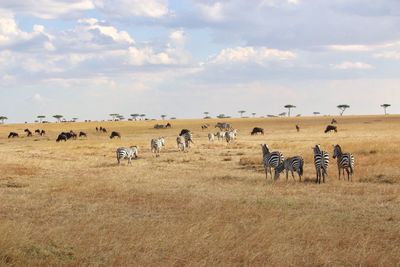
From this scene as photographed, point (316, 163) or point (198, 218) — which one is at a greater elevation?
point (316, 163)

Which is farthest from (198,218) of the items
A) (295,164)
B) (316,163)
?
(295,164)

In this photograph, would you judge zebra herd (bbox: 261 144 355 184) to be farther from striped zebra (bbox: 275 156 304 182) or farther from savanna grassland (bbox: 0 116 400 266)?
savanna grassland (bbox: 0 116 400 266)

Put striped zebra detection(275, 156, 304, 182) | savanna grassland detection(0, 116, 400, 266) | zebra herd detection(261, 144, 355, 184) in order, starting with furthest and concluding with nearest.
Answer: striped zebra detection(275, 156, 304, 182), zebra herd detection(261, 144, 355, 184), savanna grassland detection(0, 116, 400, 266)

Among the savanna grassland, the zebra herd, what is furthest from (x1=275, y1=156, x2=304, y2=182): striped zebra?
the savanna grassland

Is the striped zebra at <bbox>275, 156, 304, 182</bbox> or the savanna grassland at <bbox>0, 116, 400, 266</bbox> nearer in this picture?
the savanna grassland at <bbox>0, 116, 400, 266</bbox>

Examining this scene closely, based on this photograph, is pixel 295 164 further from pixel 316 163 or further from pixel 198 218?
pixel 198 218

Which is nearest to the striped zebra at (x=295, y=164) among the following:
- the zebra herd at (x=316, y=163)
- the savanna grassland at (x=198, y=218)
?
the zebra herd at (x=316, y=163)

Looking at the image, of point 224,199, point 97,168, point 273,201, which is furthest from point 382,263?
point 97,168

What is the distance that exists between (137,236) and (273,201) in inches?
269

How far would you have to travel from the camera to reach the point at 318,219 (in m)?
13.8

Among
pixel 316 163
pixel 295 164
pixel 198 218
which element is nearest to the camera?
pixel 198 218

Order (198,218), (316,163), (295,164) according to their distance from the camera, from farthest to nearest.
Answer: (295,164) < (316,163) < (198,218)

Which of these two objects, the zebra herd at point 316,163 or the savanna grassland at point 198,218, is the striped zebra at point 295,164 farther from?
the savanna grassland at point 198,218

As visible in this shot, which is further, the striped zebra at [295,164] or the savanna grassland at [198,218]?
the striped zebra at [295,164]
